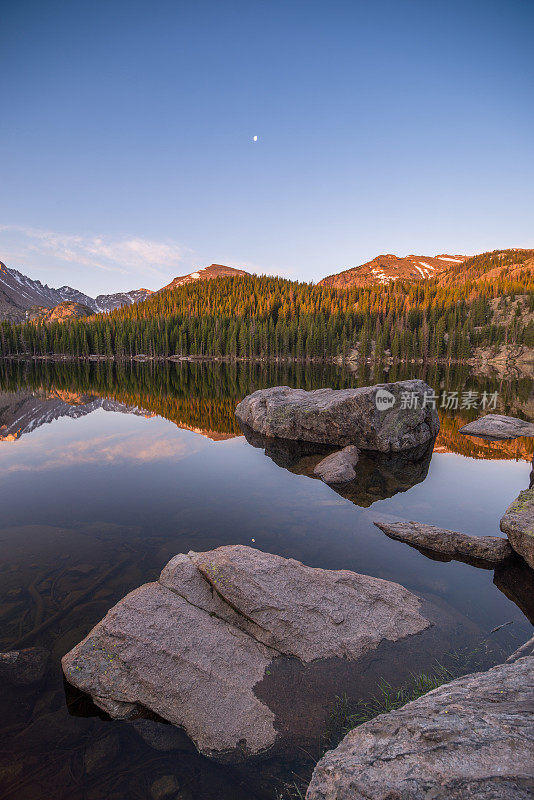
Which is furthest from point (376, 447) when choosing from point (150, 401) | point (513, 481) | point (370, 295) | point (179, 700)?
point (370, 295)

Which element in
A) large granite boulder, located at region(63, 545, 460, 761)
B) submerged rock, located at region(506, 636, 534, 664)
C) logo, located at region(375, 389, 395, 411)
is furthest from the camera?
logo, located at region(375, 389, 395, 411)

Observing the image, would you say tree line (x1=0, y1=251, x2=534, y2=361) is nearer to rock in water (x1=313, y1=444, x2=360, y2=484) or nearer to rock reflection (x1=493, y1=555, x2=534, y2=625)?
rock in water (x1=313, y1=444, x2=360, y2=484)

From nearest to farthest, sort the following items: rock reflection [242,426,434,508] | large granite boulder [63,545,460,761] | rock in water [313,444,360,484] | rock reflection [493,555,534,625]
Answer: large granite boulder [63,545,460,761], rock reflection [493,555,534,625], rock reflection [242,426,434,508], rock in water [313,444,360,484]

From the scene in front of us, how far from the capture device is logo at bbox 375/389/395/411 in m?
19.1

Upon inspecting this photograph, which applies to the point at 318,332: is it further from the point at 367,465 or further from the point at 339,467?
the point at 339,467

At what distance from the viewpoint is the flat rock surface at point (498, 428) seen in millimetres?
22375

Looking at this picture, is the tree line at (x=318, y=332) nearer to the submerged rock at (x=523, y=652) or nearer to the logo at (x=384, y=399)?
the logo at (x=384, y=399)

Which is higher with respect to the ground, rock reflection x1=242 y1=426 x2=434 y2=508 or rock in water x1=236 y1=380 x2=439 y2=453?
rock in water x1=236 y1=380 x2=439 y2=453

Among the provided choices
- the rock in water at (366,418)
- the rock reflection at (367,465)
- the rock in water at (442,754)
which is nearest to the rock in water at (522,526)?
the rock reflection at (367,465)

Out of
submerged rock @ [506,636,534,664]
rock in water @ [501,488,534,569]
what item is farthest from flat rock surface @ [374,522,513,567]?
submerged rock @ [506,636,534,664]

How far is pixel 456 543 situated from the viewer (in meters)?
9.43

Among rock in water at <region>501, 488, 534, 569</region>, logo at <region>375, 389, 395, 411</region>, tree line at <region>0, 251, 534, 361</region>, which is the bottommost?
rock in water at <region>501, 488, 534, 569</region>

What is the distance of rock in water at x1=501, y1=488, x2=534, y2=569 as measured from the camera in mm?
8562

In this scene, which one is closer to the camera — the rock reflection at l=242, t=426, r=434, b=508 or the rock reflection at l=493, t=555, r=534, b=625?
the rock reflection at l=493, t=555, r=534, b=625
